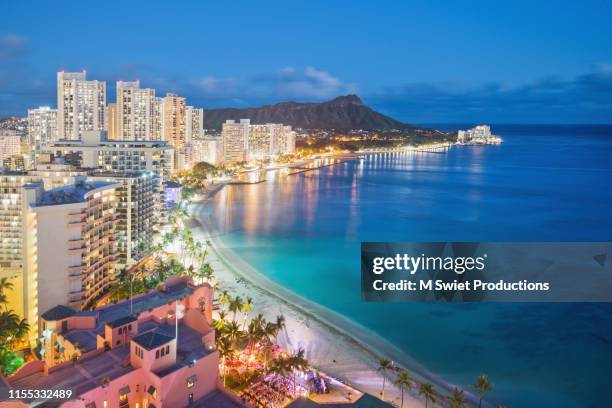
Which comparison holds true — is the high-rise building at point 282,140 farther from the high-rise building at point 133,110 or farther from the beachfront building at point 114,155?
the beachfront building at point 114,155

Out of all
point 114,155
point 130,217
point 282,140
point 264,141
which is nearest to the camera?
point 130,217

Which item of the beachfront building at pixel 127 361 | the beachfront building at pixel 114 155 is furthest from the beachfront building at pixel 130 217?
the beachfront building at pixel 114 155

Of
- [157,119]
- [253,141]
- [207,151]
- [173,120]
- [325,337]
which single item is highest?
[173,120]

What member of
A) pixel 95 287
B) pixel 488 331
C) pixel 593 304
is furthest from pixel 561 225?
pixel 95 287

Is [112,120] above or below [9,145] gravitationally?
above

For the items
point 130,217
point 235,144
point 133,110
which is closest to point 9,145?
point 133,110

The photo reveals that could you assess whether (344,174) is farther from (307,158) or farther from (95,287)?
(95,287)

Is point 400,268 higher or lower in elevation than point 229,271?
higher

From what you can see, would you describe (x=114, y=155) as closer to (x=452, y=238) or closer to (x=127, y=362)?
(x=452, y=238)
